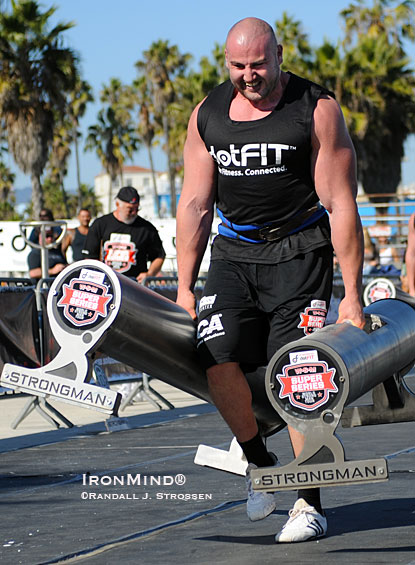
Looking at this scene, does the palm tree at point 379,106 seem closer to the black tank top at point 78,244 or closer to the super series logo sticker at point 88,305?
the black tank top at point 78,244

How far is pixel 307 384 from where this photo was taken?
409 centimetres

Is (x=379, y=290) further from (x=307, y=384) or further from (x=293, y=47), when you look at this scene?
(x=293, y=47)

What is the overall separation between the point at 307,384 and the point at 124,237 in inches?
262

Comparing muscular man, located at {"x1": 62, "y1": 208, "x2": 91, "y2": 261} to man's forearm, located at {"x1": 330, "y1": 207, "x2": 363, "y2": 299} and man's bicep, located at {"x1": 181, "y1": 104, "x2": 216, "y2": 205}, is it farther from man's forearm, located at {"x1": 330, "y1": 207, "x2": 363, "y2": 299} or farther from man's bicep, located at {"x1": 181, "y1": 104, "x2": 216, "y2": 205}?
man's forearm, located at {"x1": 330, "y1": 207, "x2": 363, "y2": 299}

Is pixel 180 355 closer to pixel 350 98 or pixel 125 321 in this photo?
pixel 125 321

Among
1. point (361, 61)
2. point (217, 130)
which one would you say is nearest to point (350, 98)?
point (361, 61)

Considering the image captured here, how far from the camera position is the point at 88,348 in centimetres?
425

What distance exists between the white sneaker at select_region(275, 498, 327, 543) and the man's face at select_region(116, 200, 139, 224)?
632 centimetres

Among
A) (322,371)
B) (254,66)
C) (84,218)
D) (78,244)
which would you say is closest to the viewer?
(322,371)

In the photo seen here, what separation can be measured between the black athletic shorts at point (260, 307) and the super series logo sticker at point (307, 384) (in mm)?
447

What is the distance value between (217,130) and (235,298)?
2.26 feet

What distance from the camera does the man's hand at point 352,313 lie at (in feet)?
14.8

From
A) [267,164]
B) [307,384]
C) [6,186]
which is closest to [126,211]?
[267,164]

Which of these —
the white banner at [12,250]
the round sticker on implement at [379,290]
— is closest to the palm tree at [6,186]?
the white banner at [12,250]
